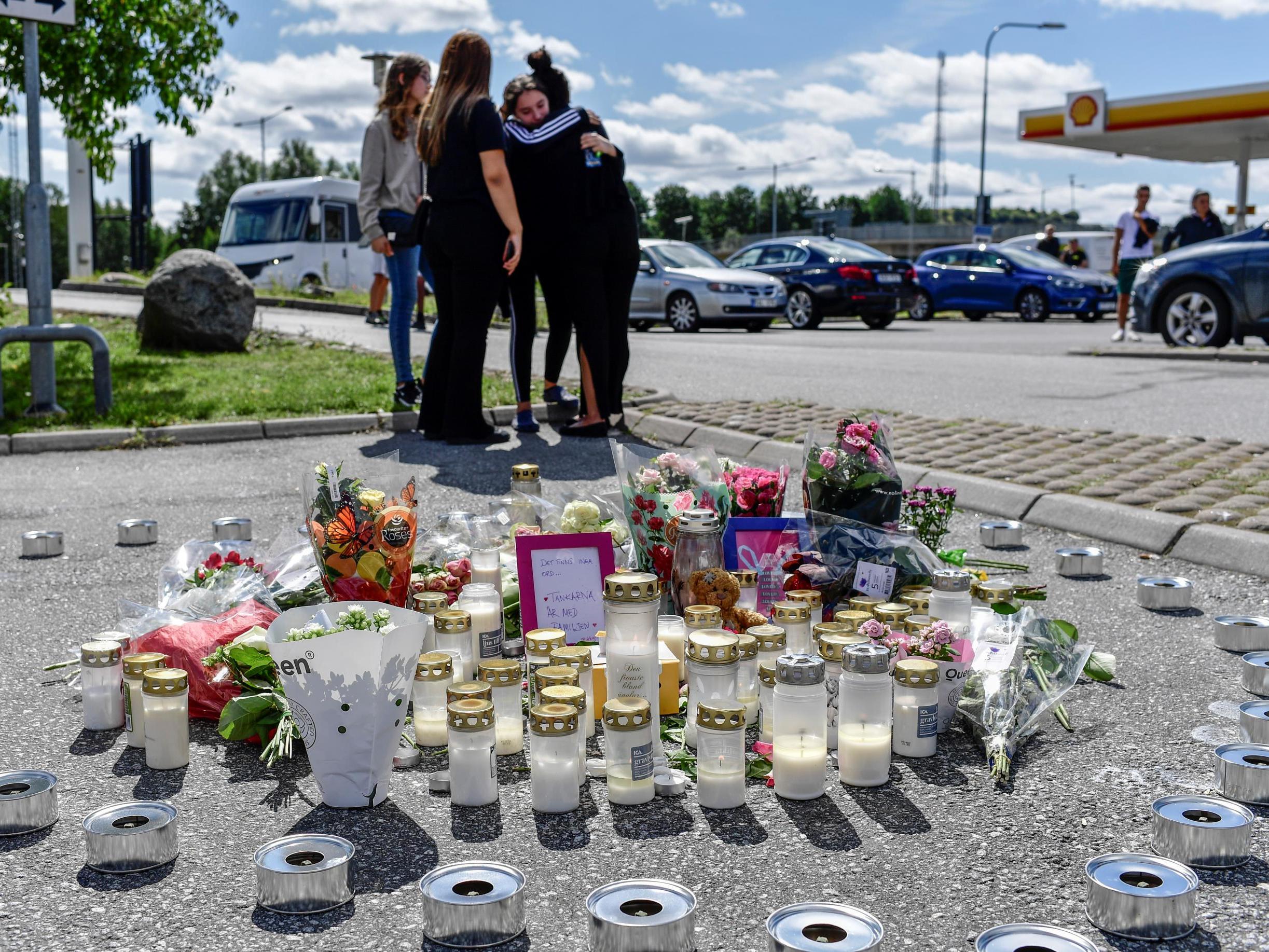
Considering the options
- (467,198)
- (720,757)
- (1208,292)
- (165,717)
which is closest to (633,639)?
(720,757)

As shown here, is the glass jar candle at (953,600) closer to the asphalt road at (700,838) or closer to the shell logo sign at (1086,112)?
the asphalt road at (700,838)

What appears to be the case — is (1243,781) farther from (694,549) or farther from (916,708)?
(694,549)

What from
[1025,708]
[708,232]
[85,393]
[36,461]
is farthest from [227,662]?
[708,232]

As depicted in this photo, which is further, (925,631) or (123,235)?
(123,235)

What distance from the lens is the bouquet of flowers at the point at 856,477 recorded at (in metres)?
3.88

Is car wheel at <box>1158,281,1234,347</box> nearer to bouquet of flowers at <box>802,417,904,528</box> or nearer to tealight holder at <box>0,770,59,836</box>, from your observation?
bouquet of flowers at <box>802,417,904,528</box>

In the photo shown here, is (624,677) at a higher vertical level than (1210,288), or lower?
lower

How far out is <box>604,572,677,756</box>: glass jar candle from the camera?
9.46 ft

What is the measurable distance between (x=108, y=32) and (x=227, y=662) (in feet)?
29.9

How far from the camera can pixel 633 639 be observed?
2.92 meters

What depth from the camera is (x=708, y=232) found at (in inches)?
5266

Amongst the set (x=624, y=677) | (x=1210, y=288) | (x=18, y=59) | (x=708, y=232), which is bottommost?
(x=624, y=677)

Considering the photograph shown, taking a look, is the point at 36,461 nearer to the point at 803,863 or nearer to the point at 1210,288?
the point at 803,863

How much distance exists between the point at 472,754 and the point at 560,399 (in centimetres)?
590
